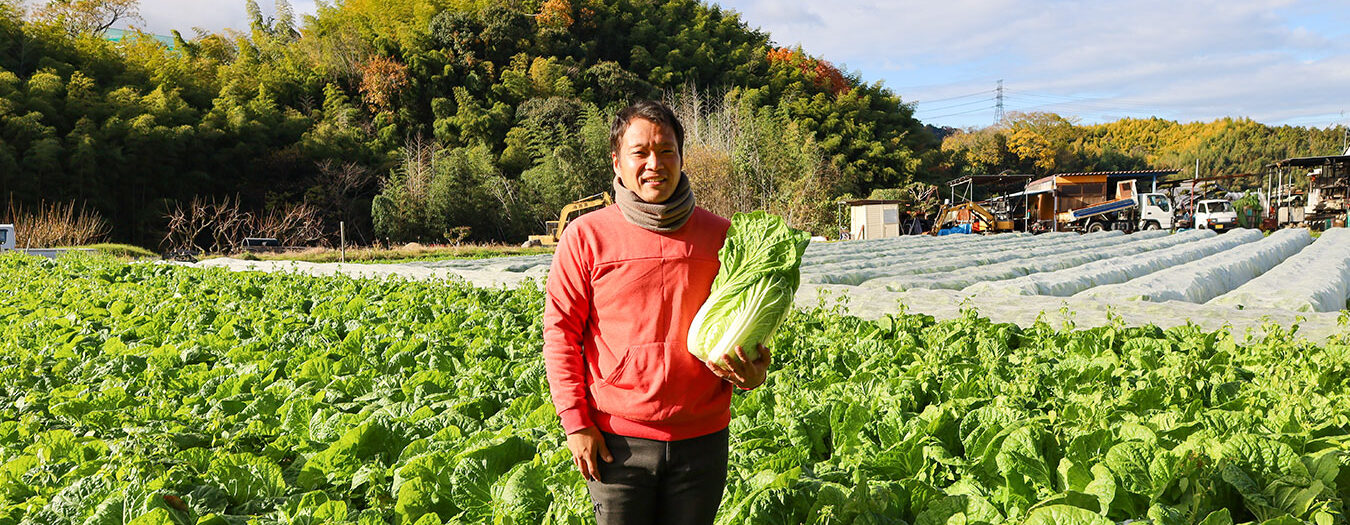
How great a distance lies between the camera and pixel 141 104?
29.0 metres

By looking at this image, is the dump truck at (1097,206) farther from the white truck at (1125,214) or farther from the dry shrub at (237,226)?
the dry shrub at (237,226)

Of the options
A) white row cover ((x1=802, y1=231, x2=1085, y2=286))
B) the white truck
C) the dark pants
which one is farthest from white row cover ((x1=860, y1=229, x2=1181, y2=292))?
the white truck

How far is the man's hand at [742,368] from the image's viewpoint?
58.4 inches

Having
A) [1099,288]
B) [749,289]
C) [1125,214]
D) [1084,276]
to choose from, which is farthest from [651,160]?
[1125,214]

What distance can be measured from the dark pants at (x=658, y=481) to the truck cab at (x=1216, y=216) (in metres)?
30.5

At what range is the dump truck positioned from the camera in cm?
2609

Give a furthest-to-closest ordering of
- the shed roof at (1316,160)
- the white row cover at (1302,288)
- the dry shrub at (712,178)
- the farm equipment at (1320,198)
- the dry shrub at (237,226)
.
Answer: the shed roof at (1316,160)
the farm equipment at (1320,198)
the dry shrub at (712,178)
the dry shrub at (237,226)
the white row cover at (1302,288)

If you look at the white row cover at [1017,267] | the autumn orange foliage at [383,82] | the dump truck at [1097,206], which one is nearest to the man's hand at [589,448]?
the white row cover at [1017,267]

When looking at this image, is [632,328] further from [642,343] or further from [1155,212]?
[1155,212]

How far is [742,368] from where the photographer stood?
1.50 metres

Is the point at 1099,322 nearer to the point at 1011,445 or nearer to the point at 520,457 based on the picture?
the point at 1011,445

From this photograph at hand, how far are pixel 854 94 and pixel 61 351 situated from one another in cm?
4263

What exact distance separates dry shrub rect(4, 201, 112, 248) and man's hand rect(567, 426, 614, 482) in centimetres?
2478

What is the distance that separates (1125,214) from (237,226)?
31501mm
